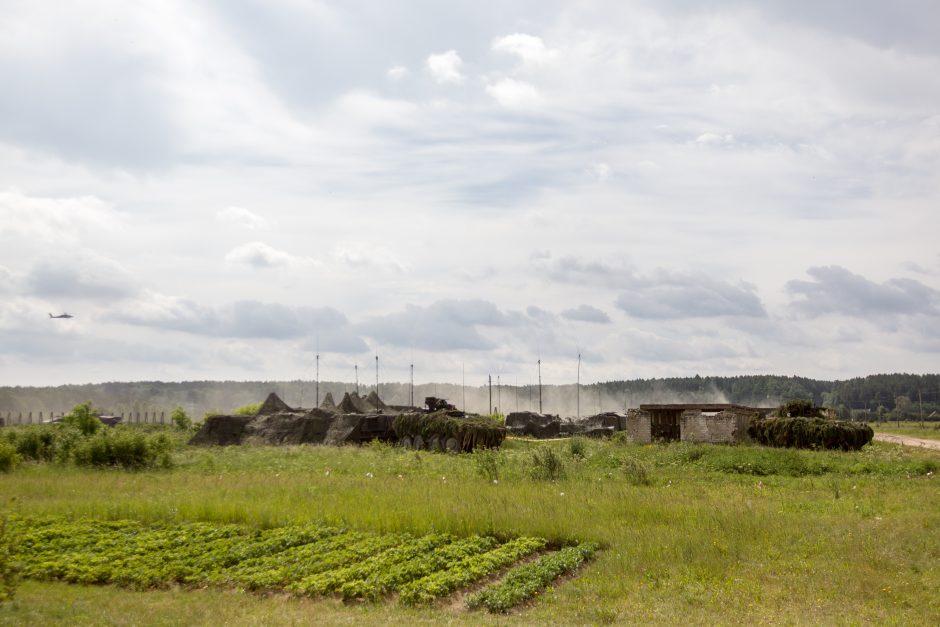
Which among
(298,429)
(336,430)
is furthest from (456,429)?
(298,429)

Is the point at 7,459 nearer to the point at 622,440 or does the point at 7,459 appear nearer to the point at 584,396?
the point at 622,440

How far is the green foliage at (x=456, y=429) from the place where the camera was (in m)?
38.7

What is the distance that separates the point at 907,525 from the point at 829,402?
12706 cm

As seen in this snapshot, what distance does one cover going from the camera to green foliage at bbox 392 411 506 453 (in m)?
38.7

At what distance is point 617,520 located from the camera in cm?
1697

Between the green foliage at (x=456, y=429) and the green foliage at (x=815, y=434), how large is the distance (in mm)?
11892

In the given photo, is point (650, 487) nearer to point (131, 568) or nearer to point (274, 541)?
point (274, 541)

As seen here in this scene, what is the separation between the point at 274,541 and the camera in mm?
15969

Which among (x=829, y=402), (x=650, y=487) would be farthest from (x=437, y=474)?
(x=829, y=402)

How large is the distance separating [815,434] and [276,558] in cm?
2528

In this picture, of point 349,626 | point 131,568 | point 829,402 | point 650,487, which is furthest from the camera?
point 829,402

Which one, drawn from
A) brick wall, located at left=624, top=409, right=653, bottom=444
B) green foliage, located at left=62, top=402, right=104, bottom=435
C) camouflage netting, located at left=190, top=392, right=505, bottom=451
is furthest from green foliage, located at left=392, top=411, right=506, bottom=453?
green foliage, located at left=62, top=402, right=104, bottom=435

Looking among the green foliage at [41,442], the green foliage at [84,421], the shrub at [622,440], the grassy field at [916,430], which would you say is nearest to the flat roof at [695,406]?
the shrub at [622,440]

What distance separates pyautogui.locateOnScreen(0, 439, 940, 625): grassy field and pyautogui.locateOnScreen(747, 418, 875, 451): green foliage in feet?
9.60
